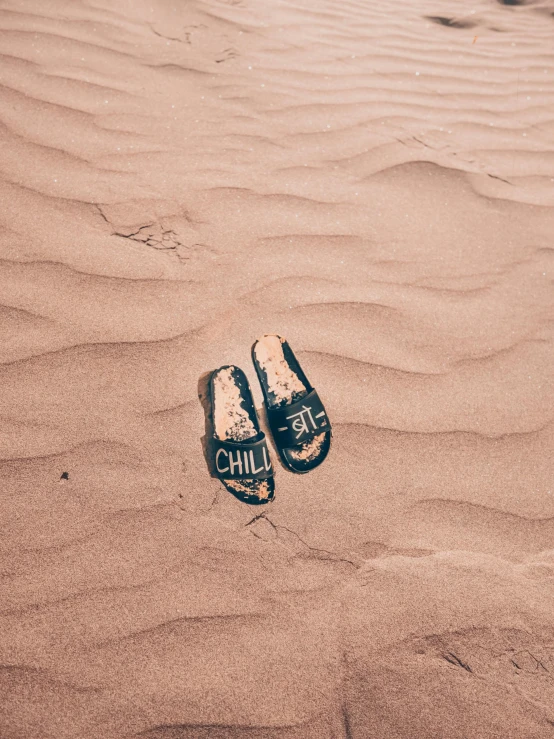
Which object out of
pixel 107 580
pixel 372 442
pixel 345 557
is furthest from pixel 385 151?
pixel 107 580

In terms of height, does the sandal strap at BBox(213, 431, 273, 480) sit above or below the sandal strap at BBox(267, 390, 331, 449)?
below

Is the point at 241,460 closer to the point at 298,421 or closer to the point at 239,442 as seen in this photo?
the point at 239,442

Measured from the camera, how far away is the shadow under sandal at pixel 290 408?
145 centimetres

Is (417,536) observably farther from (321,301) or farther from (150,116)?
(150,116)

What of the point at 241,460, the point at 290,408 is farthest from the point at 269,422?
the point at 241,460

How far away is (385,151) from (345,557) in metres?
1.89

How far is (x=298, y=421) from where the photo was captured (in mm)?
1471

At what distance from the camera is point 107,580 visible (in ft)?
3.87

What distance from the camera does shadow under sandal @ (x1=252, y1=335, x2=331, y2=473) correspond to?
4.75 feet

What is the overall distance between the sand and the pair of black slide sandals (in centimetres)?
5

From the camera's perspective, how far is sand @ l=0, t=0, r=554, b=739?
1105 millimetres

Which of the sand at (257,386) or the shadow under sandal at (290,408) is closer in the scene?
the sand at (257,386)

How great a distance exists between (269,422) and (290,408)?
0.08 metres

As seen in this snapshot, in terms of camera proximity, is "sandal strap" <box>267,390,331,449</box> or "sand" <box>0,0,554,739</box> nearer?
"sand" <box>0,0,554,739</box>
